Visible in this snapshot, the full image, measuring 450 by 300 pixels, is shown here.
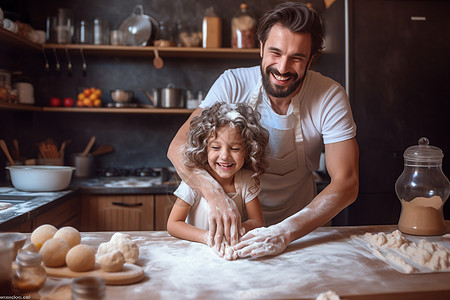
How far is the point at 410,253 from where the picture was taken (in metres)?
1.19

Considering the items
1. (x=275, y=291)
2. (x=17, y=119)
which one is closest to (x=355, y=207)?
(x=275, y=291)

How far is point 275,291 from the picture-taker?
933mm

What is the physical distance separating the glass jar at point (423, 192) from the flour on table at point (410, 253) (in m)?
0.13

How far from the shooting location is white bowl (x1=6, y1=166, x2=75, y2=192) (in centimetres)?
222

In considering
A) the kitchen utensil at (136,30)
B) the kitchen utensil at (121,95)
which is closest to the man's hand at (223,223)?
the kitchen utensil at (121,95)

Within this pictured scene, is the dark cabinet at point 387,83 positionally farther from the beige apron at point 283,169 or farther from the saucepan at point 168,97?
the saucepan at point 168,97

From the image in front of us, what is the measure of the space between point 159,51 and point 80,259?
219 cm

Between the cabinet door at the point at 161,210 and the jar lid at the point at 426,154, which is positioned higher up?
the jar lid at the point at 426,154

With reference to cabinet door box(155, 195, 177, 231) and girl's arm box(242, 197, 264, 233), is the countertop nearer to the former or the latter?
girl's arm box(242, 197, 264, 233)

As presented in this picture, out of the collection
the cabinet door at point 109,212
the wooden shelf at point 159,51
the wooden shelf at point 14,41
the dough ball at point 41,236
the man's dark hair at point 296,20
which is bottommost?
the cabinet door at point 109,212

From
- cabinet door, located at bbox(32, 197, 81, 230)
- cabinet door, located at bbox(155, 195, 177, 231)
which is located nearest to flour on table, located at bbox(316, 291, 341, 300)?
cabinet door, located at bbox(32, 197, 81, 230)

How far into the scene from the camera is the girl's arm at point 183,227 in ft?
4.37

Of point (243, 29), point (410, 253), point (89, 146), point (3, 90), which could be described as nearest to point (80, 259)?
point (410, 253)

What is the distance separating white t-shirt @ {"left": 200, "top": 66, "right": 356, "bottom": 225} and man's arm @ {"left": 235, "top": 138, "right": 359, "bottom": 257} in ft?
0.22
